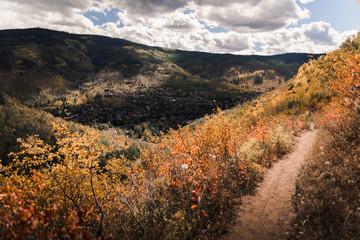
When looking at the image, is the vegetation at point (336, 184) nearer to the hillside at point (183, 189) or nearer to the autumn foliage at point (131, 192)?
the hillside at point (183, 189)

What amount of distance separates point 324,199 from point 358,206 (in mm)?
634

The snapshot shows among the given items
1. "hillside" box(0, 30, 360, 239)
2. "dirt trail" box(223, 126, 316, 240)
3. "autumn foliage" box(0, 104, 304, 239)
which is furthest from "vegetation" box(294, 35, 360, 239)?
"autumn foliage" box(0, 104, 304, 239)

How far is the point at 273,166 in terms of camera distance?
9.13 metres

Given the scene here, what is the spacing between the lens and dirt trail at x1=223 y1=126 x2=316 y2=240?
194 inches

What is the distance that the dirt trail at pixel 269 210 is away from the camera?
493 cm

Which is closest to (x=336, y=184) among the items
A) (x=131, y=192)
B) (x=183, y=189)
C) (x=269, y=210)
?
(x=269, y=210)

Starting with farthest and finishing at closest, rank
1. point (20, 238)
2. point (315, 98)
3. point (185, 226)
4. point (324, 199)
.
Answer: point (315, 98) < point (185, 226) < point (324, 199) < point (20, 238)

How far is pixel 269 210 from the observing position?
5855 millimetres

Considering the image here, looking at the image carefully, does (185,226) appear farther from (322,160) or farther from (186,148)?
(322,160)

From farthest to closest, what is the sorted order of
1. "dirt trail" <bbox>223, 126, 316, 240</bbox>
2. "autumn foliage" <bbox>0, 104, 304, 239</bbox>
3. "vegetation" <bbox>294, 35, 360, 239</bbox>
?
1. "dirt trail" <bbox>223, 126, 316, 240</bbox>
2. "autumn foliage" <bbox>0, 104, 304, 239</bbox>
3. "vegetation" <bbox>294, 35, 360, 239</bbox>

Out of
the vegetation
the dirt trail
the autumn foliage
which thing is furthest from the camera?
the dirt trail

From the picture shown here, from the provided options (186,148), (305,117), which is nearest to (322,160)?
(186,148)

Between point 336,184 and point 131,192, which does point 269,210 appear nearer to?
point 336,184

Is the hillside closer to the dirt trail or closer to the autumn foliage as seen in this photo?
the autumn foliage
